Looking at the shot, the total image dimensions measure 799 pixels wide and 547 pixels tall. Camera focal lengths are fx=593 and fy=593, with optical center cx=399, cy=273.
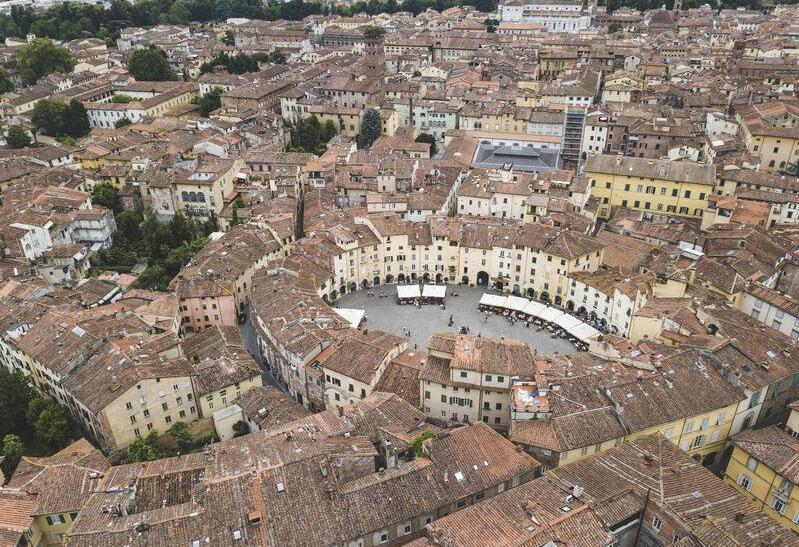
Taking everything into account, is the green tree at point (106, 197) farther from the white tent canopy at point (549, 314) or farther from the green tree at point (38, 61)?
the green tree at point (38, 61)

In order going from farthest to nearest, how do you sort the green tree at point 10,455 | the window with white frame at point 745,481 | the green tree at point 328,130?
the green tree at point 328,130 → the green tree at point 10,455 → the window with white frame at point 745,481

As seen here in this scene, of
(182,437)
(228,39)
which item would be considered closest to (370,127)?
(182,437)

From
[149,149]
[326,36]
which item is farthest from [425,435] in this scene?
[326,36]

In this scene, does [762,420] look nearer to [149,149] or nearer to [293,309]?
[293,309]

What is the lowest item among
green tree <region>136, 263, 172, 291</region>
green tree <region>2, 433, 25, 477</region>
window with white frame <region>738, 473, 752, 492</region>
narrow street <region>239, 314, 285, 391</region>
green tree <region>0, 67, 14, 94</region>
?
narrow street <region>239, 314, 285, 391</region>

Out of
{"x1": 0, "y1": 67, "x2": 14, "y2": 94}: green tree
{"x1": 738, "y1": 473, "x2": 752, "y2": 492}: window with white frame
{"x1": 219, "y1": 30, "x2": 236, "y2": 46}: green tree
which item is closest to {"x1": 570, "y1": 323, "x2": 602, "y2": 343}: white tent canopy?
{"x1": 738, "y1": 473, "x2": 752, "y2": 492}: window with white frame

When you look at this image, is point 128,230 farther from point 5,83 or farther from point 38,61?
point 38,61

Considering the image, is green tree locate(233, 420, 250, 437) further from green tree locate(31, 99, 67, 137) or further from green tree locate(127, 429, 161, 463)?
green tree locate(31, 99, 67, 137)

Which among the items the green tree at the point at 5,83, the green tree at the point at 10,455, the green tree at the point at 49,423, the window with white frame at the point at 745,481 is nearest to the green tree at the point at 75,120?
the green tree at the point at 5,83
